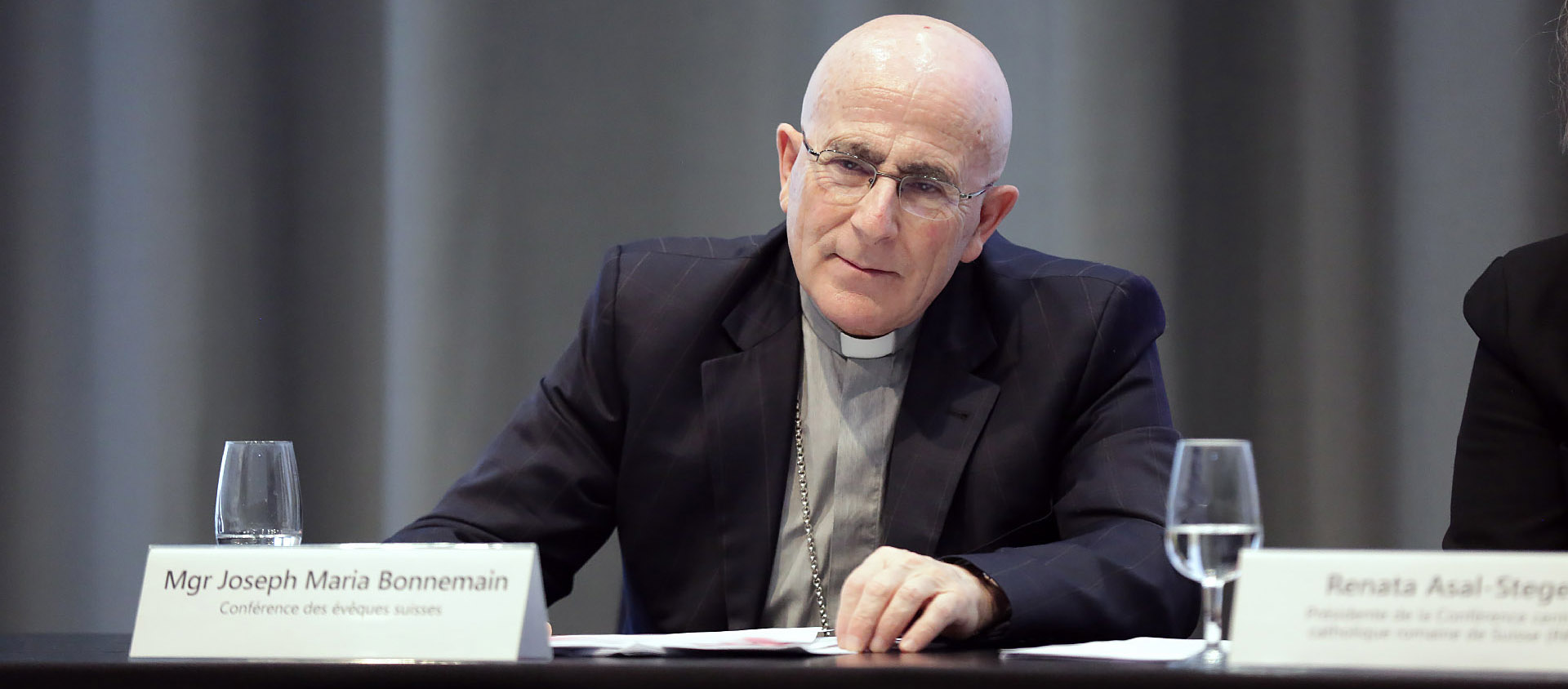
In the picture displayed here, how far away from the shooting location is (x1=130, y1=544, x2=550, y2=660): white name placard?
45.1 inches

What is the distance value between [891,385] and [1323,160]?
1397mm

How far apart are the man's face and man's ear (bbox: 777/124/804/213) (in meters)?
0.07

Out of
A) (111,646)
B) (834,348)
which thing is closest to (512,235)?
(834,348)

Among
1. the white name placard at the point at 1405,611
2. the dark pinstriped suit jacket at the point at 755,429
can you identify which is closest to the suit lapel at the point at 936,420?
the dark pinstriped suit jacket at the point at 755,429

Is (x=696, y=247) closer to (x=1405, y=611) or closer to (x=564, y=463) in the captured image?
(x=564, y=463)

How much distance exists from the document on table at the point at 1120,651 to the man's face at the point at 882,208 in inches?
25.4

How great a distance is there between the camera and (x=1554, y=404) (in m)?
1.75

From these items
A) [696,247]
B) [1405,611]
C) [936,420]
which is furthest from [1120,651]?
[696,247]

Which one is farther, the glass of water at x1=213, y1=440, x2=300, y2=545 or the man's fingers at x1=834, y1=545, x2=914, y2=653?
the glass of water at x1=213, y1=440, x2=300, y2=545

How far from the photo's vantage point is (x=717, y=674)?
104cm

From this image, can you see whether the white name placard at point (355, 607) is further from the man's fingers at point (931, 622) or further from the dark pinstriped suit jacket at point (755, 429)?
the dark pinstriped suit jacket at point (755, 429)

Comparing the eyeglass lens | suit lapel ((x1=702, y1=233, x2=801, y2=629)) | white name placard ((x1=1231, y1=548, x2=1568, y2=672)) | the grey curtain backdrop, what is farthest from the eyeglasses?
the grey curtain backdrop

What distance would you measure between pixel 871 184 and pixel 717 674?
0.94m

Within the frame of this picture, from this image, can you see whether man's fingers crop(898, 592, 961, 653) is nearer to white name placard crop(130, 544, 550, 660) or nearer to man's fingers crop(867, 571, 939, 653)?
man's fingers crop(867, 571, 939, 653)
